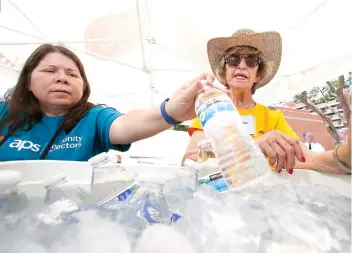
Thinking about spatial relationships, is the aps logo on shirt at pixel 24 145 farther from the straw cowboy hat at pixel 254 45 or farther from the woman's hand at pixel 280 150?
the straw cowboy hat at pixel 254 45

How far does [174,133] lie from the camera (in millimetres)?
4578

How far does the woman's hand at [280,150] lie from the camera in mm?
765

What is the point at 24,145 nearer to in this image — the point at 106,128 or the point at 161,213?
the point at 106,128

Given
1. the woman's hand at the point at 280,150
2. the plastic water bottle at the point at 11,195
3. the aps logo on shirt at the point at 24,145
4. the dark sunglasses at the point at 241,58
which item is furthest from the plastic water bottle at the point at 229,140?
the dark sunglasses at the point at 241,58

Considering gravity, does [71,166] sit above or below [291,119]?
above

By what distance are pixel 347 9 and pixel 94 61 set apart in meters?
3.40

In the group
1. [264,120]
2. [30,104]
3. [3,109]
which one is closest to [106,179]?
[30,104]

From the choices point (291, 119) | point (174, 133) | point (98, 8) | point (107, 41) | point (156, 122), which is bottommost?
point (291, 119)

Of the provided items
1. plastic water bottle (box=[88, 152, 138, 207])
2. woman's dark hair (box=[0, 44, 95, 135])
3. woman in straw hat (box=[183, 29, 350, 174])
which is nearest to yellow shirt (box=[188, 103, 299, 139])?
woman in straw hat (box=[183, 29, 350, 174])

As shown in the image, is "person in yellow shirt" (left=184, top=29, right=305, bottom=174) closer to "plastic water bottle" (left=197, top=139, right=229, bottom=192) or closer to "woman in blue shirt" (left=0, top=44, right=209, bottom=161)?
"plastic water bottle" (left=197, top=139, right=229, bottom=192)

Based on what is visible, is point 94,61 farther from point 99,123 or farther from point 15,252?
point 15,252

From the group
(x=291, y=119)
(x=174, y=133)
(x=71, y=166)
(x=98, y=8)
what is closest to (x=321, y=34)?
(x=174, y=133)

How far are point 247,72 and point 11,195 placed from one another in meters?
1.07

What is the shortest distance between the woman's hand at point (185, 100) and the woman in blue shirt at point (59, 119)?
0.23 ft
